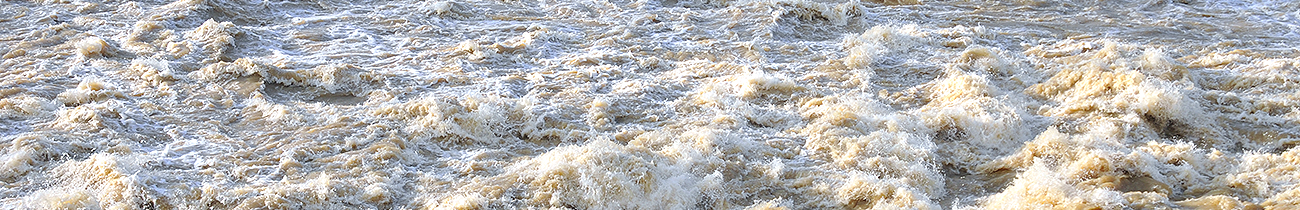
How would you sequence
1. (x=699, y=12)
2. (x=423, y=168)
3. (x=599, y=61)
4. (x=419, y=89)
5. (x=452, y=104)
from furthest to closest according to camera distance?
1. (x=699, y=12)
2. (x=599, y=61)
3. (x=419, y=89)
4. (x=452, y=104)
5. (x=423, y=168)

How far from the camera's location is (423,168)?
5047mm

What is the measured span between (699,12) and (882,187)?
4.62 meters

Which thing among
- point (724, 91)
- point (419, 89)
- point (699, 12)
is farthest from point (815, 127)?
point (699, 12)

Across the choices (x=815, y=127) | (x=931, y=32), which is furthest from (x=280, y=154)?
(x=931, y=32)

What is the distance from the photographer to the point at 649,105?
6168mm

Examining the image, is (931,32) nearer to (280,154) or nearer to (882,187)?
(882,187)

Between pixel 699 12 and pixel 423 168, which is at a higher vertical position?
pixel 423 168

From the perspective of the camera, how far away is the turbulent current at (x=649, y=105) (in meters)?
4.60

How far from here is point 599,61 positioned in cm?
721

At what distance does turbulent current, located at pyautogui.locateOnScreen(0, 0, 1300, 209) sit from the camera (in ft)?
15.1

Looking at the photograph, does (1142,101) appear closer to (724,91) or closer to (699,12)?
(724,91)

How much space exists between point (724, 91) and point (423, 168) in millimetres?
2149

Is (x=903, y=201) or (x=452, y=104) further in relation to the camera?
(x=452, y=104)

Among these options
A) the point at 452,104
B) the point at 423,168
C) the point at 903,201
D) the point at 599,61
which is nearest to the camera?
the point at 903,201
